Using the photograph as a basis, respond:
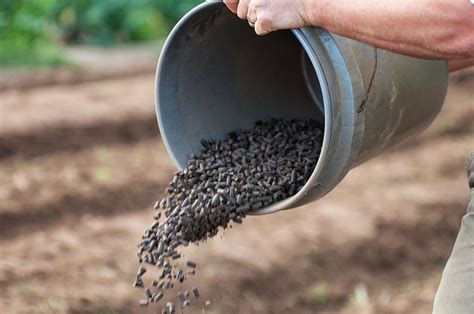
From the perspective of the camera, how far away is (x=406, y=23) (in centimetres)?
247

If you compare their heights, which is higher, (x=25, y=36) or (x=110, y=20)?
(x=110, y=20)

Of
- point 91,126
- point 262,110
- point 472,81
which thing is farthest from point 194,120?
point 472,81

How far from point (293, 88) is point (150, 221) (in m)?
2.10

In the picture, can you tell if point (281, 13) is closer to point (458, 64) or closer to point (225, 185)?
point (225, 185)

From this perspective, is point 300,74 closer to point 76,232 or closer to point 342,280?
point 342,280

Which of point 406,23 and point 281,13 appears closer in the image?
point 406,23

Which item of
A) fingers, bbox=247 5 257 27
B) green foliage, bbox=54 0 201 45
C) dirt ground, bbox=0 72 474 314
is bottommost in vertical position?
fingers, bbox=247 5 257 27

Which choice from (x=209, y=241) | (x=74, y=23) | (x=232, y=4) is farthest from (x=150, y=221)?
(x=74, y=23)

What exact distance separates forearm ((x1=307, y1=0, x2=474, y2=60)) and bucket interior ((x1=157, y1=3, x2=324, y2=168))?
17.4 inches

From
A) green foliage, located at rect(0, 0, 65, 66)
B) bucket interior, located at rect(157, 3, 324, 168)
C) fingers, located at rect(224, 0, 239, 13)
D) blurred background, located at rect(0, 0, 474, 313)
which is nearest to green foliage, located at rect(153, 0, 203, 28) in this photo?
green foliage, located at rect(0, 0, 65, 66)

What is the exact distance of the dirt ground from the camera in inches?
181

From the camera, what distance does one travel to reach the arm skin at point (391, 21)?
2414mm

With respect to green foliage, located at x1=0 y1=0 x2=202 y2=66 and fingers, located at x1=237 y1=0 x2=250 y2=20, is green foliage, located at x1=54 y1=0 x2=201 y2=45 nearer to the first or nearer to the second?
green foliage, located at x1=0 y1=0 x2=202 y2=66

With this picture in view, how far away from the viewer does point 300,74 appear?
337 centimetres
